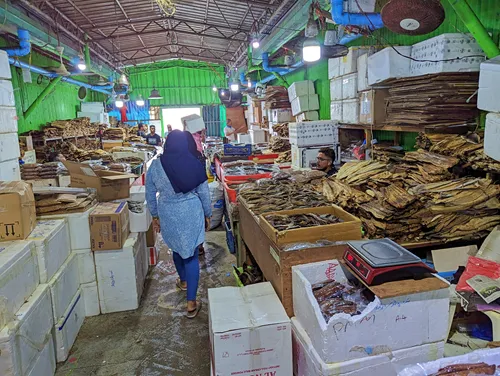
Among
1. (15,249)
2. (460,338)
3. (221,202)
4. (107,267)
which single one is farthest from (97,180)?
(460,338)

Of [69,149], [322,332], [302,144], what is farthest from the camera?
[69,149]

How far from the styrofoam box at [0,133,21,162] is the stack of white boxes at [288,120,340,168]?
11.6ft

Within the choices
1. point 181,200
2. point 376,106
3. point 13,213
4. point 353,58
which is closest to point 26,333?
point 13,213

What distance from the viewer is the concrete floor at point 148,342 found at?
105 inches

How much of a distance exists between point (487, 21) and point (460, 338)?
100.0 inches

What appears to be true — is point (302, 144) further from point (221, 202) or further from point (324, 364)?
point (324, 364)

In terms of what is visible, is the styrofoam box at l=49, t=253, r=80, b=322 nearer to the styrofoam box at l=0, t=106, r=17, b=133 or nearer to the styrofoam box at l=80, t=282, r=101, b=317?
the styrofoam box at l=80, t=282, r=101, b=317

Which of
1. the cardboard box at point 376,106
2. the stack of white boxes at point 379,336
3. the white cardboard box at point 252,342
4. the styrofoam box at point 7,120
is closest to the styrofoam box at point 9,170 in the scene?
the styrofoam box at point 7,120

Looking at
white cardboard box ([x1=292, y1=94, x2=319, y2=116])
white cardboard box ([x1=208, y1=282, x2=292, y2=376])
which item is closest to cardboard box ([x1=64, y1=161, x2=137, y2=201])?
white cardboard box ([x1=208, y1=282, x2=292, y2=376])

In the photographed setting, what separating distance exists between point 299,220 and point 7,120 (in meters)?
3.57

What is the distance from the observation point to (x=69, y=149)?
8.33 meters

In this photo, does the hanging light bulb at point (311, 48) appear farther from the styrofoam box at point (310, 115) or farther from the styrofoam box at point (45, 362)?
the styrofoam box at point (45, 362)

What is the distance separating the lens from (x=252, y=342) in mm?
2047

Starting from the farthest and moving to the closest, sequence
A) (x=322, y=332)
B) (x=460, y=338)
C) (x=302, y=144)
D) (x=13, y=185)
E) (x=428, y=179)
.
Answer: (x=302, y=144), (x=428, y=179), (x=13, y=185), (x=460, y=338), (x=322, y=332)
